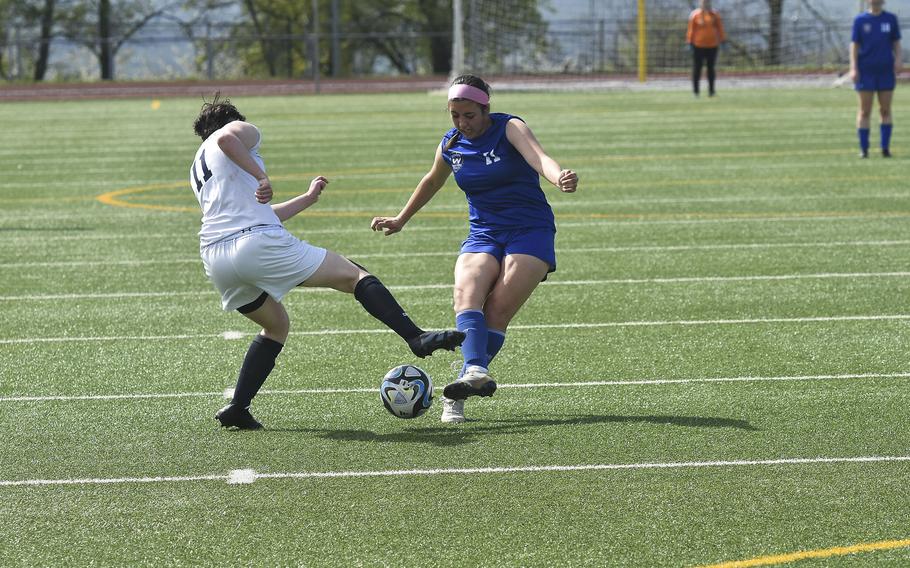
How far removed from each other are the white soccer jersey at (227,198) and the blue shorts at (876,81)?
13830 millimetres

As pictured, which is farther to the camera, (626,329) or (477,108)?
(626,329)

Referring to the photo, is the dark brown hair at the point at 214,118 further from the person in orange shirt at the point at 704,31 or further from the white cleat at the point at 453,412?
the person in orange shirt at the point at 704,31

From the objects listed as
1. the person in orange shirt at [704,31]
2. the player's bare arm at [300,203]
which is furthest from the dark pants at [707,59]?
the player's bare arm at [300,203]

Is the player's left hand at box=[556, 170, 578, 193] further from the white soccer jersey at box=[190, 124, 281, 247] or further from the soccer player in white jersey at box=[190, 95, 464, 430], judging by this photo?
the white soccer jersey at box=[190, 124, 281, 247]

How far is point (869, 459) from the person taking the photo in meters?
6.09

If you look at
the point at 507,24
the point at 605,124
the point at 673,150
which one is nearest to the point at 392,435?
the point at 673,150

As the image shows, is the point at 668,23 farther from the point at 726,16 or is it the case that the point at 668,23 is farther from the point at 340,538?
the point at 340,538

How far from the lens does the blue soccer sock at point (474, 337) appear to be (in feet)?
22.5

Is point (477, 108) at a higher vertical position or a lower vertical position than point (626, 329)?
higher

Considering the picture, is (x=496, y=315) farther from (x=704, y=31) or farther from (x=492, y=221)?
(x=704, y=31)

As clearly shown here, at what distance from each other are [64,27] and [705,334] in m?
53.5

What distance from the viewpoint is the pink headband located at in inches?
274

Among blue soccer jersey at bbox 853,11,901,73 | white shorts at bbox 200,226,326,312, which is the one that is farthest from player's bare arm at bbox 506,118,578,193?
blue soccer jersey at bbox 853,11,901,73

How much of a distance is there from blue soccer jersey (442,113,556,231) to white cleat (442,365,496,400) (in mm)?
895
